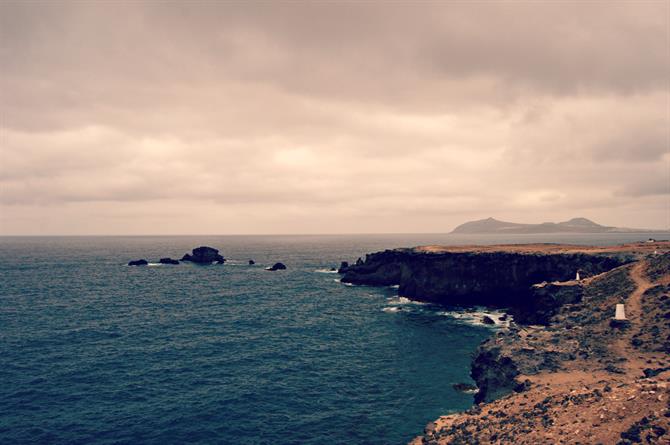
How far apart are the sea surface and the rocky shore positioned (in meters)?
7.12

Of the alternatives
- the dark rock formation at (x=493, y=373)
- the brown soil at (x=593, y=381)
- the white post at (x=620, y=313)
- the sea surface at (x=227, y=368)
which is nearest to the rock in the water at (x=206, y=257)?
the sea surface at (x=227, y=368)

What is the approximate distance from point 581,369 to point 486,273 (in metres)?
58.2

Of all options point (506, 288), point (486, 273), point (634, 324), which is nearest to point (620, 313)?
point (634, 324)

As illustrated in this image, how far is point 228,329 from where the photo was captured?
2721 inches

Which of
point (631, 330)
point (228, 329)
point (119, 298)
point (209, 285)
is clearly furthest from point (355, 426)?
point (209, 285)

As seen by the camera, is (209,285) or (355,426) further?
(209,285)

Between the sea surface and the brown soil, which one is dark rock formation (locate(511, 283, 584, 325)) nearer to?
the brown soil

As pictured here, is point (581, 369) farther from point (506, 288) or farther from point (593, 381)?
point (506, 288)

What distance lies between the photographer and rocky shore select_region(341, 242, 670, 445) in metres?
22.9

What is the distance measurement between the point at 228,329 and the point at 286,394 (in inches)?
1148

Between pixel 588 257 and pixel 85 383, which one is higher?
pixel 588 257

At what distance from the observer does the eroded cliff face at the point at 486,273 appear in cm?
7719

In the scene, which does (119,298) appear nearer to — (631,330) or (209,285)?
(209,285)

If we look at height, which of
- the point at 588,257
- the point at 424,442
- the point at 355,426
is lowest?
the point at 355,426
